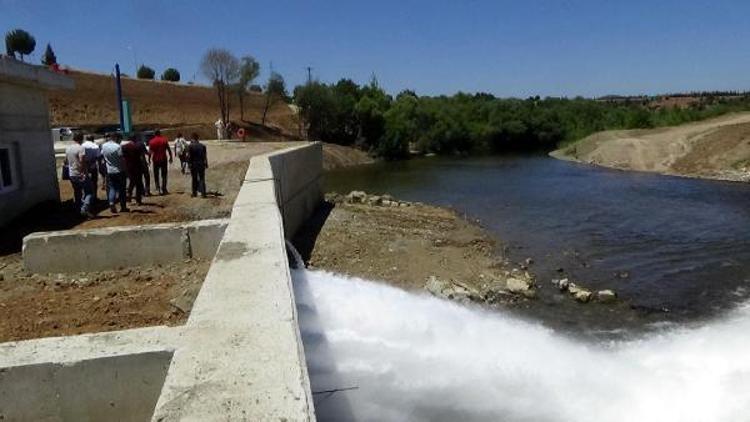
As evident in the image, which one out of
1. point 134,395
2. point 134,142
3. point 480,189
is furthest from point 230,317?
point 480,189

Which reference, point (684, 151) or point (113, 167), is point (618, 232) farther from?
point (684, 151)

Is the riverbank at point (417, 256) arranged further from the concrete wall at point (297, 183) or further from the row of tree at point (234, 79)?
the row of tree at point (234, 79)

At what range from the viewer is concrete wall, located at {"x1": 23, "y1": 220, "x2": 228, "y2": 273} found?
7773 millimetres

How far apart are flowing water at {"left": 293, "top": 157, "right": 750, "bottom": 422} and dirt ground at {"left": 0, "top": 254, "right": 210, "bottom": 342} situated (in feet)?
5.19

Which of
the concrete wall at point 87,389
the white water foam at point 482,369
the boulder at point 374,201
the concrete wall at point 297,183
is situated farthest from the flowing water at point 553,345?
the boulder at point 374,201

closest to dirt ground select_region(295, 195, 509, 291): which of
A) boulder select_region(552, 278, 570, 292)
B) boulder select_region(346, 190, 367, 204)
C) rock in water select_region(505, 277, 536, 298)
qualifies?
rock in water select_region(505, 277, 536, 298)

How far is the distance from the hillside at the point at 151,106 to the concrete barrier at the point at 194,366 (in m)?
50.5

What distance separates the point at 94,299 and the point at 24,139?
8.20m

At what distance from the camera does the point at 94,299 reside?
6543 mm

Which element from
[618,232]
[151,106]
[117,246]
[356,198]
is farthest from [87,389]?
[151,106]

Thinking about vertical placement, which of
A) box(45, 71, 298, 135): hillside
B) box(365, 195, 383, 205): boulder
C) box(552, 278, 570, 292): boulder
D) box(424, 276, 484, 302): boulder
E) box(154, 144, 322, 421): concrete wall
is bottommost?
box(552, 278, 570, 292): boulder

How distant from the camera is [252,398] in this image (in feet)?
8.88

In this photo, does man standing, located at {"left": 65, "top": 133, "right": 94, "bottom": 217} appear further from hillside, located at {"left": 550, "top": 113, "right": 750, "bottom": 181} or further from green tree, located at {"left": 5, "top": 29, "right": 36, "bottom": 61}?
green tree, located at {"left": 5, "top": 29, "right": 36, "bottom": 61}

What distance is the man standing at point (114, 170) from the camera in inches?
481
